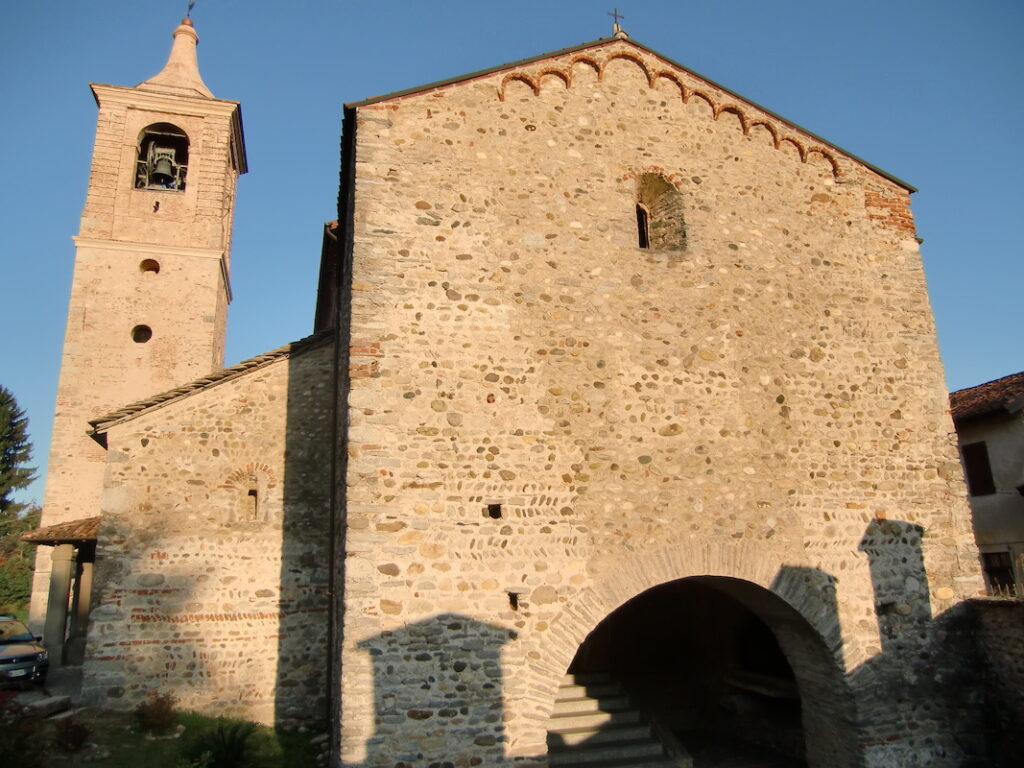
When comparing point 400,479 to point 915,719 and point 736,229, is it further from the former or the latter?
point 915,719

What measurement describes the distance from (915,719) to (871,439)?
318 centimetres

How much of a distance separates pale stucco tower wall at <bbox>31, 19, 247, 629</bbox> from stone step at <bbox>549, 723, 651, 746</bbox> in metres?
12.3

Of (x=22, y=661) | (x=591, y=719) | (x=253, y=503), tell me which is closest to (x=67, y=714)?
(x=253, y=503)

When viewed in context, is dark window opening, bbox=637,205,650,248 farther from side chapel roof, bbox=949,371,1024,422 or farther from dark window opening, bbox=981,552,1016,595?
dark window opening, bbox=981,552,1016,595

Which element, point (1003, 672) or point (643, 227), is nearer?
point (1003, 672)

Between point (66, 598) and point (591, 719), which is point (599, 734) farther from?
point (66, 598)

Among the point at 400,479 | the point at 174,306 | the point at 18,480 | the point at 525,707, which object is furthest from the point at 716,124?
the point at 18,480

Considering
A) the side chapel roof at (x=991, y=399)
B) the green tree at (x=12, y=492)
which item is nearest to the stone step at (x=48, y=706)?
the side chapel roof at (x=991, y=399)

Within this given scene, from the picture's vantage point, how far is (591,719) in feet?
30.4

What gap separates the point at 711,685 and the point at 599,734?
285 centimetres

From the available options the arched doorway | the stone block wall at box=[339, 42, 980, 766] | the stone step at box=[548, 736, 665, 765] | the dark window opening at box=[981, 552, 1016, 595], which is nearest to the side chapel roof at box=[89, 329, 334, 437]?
the stone block wall at box=[339, 42, 980, 766]

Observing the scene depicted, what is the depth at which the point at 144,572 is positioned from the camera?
29.8 ft

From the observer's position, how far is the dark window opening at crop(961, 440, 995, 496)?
13.9 metres

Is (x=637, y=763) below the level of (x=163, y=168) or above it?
below
